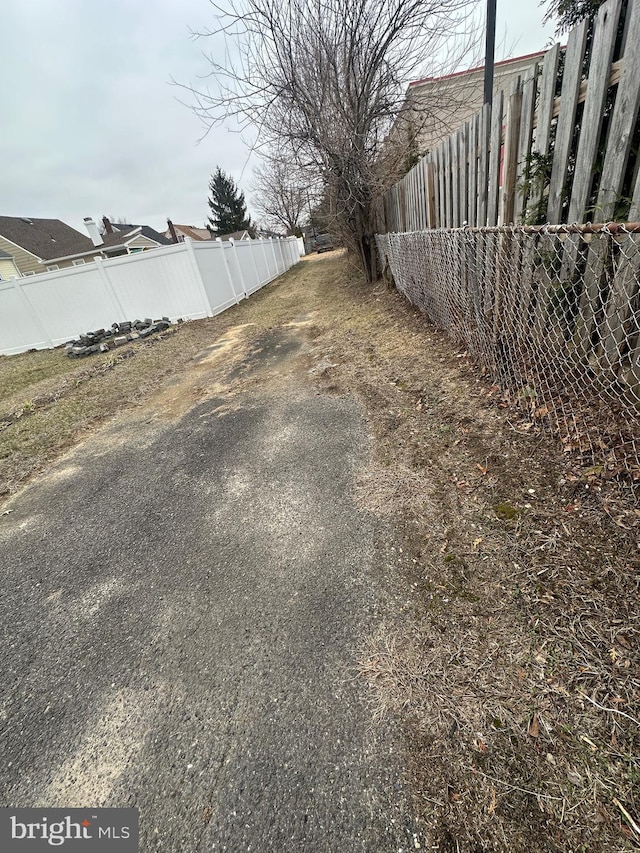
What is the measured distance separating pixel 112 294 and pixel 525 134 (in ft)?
32.3

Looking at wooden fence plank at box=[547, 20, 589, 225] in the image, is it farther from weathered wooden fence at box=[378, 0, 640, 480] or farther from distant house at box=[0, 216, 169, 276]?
distant house at box=[0, 216, 169, 276]

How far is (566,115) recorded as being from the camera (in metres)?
1.92

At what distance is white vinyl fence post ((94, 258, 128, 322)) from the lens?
8.84 m

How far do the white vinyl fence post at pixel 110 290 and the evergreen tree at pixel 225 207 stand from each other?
35977mm

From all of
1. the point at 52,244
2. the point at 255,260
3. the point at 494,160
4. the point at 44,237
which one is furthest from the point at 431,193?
the point at 44,237

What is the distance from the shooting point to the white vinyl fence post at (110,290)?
884 centimetres

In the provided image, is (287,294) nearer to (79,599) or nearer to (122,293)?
(122,293)

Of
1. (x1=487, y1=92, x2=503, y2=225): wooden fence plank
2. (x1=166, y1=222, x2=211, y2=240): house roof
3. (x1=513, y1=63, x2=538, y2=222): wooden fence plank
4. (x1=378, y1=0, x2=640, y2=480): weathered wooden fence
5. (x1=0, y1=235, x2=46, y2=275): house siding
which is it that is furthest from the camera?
(x1=166, y1=222, x2=211, y2=240): house roof

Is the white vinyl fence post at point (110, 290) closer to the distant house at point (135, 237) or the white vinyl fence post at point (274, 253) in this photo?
the white vinyl fence post at point (274, 253)

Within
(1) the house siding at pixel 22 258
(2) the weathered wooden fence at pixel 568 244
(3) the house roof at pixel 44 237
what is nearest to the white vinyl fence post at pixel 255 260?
(2) the weathered wooden fence at pixel 568 244

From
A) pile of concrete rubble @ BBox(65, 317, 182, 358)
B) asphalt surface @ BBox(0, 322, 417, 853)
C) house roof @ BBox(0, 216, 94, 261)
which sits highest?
house roof @ BBox(0, 216, 94, 261)

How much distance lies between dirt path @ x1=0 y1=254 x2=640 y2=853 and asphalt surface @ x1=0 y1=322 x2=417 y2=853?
0.06ft

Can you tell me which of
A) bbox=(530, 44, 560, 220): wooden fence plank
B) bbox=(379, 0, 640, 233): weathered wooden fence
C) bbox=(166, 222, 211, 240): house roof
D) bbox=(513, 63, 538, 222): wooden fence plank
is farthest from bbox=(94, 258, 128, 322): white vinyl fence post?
bbox=(166, 222, 211, 240): house roof

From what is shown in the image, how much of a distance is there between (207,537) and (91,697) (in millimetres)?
860
